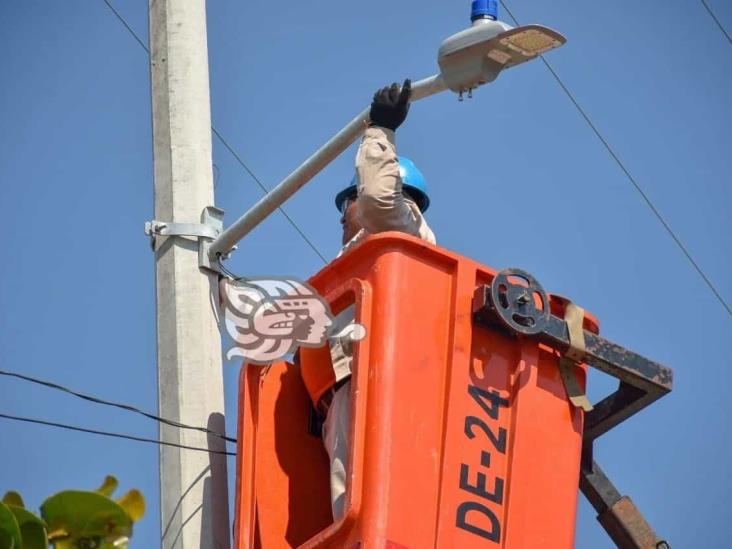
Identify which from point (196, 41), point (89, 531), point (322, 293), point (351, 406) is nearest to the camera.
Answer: point (89, 531)

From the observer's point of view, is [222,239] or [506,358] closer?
[506,358]

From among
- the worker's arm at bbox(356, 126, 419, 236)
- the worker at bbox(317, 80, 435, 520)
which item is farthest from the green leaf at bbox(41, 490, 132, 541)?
the worker's arm at bbox(356, 126, 419, 236)

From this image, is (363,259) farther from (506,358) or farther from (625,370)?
(625,370)

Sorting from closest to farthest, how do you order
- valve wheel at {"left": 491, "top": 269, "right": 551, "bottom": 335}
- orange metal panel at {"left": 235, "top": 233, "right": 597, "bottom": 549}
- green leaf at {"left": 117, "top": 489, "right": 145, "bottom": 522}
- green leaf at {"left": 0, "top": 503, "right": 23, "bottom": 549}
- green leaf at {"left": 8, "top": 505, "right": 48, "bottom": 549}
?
green leaf at {"left": 0, "top": 503, "right": 23, "bottom": 549}
green leaf at {"left": 8, "top": 505, "right": 48, "bottom": 549}
green leaf at {"left": 117, "top": 489, "right": 145, "bottom": 522}
orange metal panel at {"left": 235, "top": 233, "right": 597, "bottom": 549}
valve wheel at {"left": 491, "top": 269, "right": 551, "bottom": 335}

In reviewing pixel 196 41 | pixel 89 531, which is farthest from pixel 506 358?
pixel 89 531

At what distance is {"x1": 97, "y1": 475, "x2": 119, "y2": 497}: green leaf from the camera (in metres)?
5.29

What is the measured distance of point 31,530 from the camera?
5.18 metres

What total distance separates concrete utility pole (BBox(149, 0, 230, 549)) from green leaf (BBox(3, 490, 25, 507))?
9.56 feet

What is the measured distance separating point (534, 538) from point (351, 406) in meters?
0.91

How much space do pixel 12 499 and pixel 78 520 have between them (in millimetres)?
210

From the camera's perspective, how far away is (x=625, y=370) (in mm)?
8430

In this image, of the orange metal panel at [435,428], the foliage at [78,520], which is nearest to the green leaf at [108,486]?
the foliage at [78,520]

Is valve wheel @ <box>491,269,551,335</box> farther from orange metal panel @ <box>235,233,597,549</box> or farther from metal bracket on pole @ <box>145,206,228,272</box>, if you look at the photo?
metal bracket on pole @ <box>145,206,228,272</box>

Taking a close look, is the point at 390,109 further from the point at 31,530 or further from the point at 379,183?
the point at 31,530
